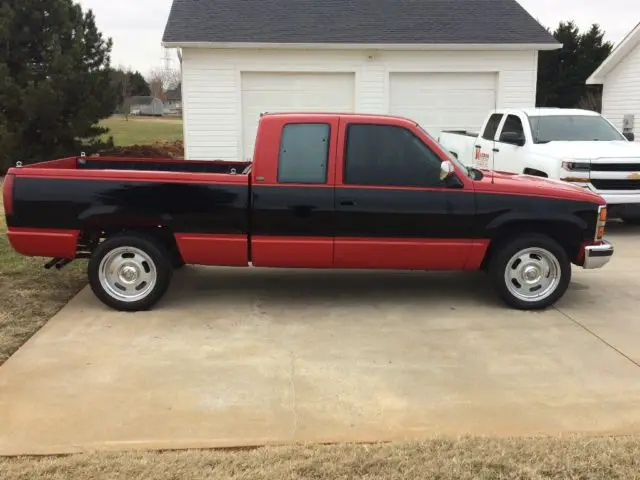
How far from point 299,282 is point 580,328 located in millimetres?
2962

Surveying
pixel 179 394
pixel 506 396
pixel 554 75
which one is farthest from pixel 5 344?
pixel 554 75

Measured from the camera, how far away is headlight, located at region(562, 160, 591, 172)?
9.48 m

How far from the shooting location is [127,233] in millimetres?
6152

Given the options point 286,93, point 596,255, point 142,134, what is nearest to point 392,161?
point 596,255

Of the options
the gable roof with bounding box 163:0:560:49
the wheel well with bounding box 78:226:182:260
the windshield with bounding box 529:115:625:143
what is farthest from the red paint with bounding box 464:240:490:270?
the gable roof with bounding box 163:0:560:49

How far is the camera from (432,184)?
6094 mm

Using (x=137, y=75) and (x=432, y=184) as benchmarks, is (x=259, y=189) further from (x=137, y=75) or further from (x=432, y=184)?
(x=137, y=75)

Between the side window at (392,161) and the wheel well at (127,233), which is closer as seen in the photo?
the side window at (392,161)

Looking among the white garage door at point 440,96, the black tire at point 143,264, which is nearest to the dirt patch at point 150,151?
the white garage door at point 440,96

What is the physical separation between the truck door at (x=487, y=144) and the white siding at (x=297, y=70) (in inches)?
133

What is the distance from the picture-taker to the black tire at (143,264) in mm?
6086

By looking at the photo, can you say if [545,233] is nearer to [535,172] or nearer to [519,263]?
[519,263]

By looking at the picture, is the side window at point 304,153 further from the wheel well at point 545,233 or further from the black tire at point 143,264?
the wheel well at point 545,233

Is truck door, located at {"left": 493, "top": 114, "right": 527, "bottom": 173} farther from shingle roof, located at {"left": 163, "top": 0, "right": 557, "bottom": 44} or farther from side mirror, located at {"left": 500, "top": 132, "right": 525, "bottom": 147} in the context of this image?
shingle roof, located at {"left": 163, "top": 0, "right": 557, "bottom": 44}
